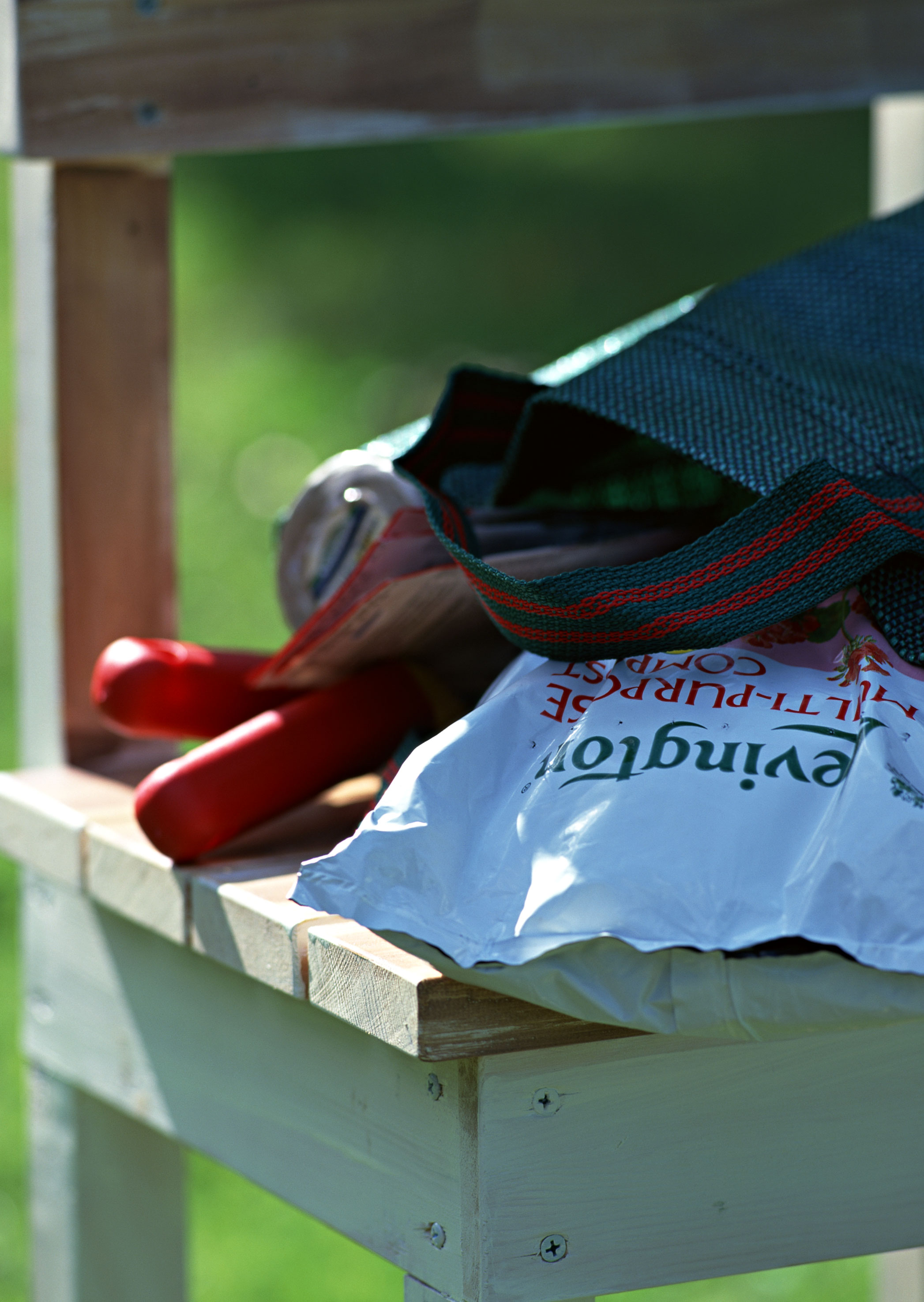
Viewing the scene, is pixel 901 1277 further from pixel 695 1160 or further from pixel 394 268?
pixel 394 268

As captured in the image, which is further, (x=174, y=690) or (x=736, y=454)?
(x=174, y=690)

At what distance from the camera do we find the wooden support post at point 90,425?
123cm

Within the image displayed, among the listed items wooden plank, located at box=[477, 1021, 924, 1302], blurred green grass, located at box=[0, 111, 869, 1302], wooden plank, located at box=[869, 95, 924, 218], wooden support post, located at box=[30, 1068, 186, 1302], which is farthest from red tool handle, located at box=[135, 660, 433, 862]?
blurred green grass, located at box=[0, 111, 869, 1302]

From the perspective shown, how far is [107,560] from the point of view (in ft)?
4.09

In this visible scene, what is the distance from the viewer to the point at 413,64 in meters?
1.14

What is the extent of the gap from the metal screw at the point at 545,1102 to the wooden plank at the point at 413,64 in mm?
711

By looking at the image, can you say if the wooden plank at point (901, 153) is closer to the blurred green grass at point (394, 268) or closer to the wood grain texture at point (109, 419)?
the wood grain texture at point (109, 419)

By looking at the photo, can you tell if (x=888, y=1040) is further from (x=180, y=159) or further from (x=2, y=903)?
(x=180, y=159)

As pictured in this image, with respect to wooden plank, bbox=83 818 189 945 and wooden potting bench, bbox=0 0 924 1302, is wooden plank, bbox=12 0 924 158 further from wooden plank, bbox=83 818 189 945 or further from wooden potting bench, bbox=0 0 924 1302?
wooden plank, bbox=83 818 189 945

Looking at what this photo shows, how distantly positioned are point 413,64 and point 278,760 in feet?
1.73

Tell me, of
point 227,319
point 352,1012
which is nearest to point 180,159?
point 227,319

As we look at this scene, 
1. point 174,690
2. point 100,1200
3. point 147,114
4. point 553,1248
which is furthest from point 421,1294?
point 147,114

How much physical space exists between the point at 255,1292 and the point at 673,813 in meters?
1.43

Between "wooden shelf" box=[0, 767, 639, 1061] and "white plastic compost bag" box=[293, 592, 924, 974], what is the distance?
61 mm
